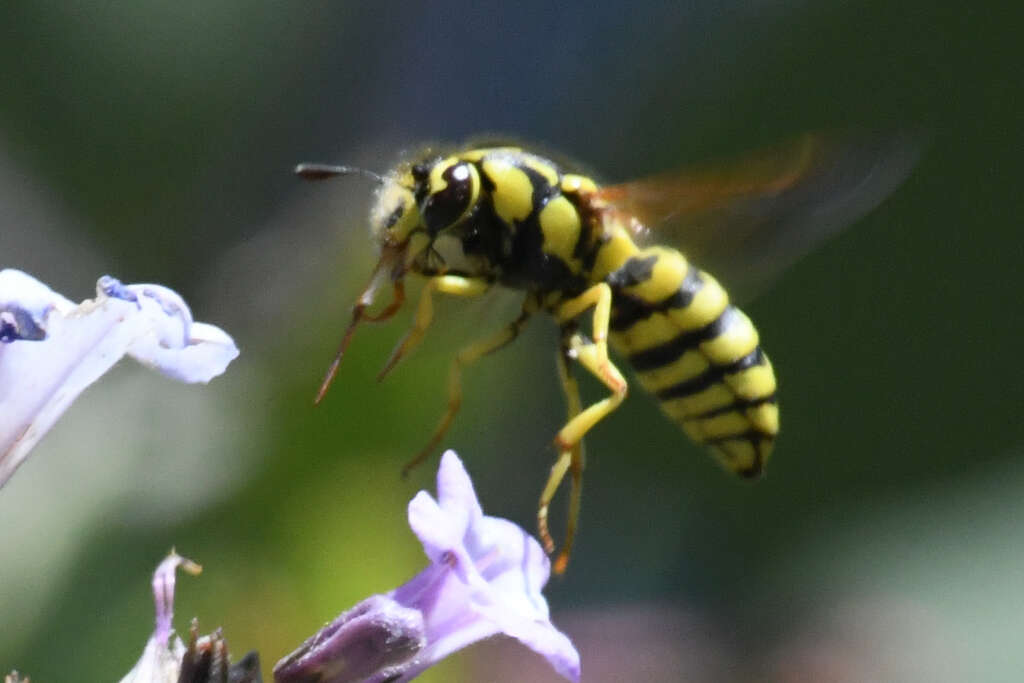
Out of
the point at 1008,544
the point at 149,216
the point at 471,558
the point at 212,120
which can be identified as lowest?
the point at 1008,544

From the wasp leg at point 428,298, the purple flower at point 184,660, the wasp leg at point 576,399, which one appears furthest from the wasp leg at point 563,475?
the purple flower at point 184,660

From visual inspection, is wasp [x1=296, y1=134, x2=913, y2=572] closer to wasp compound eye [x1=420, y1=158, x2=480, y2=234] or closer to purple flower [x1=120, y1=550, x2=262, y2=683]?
wasp compound eye [x1=420, y1=158, x2=480, y2=234]

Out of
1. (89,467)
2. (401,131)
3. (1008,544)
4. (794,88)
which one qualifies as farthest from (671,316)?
(401,131)

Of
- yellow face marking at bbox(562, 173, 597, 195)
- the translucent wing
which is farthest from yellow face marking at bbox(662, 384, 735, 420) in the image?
yellow face marking at bbox(562, 173, 597, 195)

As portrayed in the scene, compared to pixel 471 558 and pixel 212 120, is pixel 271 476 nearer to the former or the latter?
pixel 471 558

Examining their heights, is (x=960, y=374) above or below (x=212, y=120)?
below

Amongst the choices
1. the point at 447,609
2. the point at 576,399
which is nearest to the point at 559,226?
the point at 576,399
